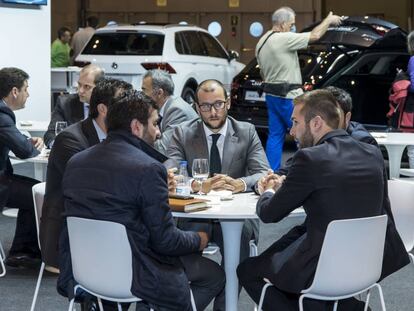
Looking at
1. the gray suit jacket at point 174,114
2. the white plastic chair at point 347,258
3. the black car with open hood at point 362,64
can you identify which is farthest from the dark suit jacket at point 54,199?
the black car with open hood at point 362,64

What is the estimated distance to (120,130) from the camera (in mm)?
3904

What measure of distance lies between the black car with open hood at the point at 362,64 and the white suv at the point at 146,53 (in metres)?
3.29

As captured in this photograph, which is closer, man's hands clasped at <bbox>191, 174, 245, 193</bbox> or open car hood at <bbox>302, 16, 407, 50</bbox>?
man's hands clasped at <bbox>191, 174, 245, 193</bbox>

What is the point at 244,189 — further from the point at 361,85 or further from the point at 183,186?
the point at 361,85

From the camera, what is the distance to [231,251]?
4.56 metres

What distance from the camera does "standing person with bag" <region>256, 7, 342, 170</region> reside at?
29.3 feet

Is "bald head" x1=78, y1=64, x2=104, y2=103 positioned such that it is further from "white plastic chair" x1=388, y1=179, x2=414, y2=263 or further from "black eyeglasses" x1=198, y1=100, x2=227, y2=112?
"white plastic chair" x1=388, y1=179, x2=414, y2=263

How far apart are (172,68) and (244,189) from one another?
28.6ft

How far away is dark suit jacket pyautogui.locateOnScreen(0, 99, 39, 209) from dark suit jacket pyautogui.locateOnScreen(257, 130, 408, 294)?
2463mm

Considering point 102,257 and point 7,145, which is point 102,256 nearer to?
point 102,257

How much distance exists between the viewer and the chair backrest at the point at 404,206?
4.92 m

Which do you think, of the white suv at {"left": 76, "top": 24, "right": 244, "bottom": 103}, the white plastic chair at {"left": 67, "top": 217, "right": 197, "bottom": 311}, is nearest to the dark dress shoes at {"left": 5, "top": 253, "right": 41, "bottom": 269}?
the white plastic chair at {"left": 67, "top": 217, "right": 197, "bottom": 311}

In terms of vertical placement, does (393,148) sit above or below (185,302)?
above

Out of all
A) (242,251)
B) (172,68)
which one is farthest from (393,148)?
(172,68)
